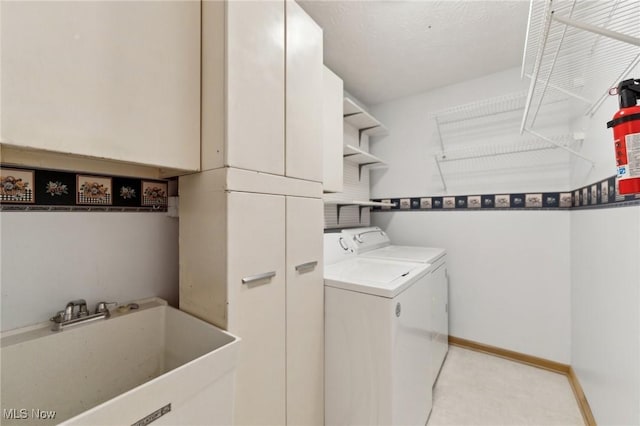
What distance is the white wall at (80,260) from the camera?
89 cm

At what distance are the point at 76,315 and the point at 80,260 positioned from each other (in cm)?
21

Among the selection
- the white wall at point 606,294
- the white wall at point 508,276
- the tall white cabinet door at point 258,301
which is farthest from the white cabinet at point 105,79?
the white wall at point 508,276

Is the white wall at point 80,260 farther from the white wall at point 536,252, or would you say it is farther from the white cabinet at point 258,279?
the white wall at point 536,252

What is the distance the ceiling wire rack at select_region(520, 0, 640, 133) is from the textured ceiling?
47 cm

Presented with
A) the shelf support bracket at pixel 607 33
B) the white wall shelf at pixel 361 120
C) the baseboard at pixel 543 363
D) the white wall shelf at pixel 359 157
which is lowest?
the baseboard at pixel 543 363

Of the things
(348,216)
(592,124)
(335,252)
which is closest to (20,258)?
(335,252)

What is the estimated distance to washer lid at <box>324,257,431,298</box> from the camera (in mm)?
1299

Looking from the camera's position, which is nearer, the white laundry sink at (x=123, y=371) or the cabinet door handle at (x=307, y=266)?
the white laundry sink at (x=123, y=371)

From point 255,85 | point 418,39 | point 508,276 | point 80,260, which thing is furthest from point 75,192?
point 508,276

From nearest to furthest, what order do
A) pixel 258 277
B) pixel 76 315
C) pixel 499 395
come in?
pixel 76 315 < pixel 258 277 < pixel 499 395

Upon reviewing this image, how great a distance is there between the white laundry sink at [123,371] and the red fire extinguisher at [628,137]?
54.4 inches

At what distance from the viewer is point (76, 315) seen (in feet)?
3.18

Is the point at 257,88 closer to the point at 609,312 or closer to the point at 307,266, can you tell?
the point at 307,266

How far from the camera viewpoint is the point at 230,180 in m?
1.00
